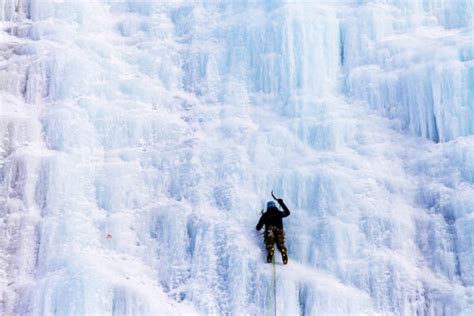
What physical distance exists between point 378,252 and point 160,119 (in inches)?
174

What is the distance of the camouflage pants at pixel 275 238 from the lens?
12.0m

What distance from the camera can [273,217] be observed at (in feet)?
40.0

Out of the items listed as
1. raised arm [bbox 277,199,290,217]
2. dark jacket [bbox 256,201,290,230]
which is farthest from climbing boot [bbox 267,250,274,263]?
raised arm [bbox 277,199,290,217]

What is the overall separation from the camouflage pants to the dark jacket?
81 millimetres

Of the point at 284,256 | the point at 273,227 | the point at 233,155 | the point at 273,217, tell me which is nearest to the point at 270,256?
the point at 284,256

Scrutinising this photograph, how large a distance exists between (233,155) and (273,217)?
1.65 metres

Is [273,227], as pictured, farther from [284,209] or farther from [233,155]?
[233,155]

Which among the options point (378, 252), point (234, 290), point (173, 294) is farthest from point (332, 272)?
point (173, 294)

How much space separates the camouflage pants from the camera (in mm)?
12039

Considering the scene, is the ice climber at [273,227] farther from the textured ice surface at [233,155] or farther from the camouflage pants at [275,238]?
the textured ice surface at [233,155]

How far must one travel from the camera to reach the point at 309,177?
12828mm

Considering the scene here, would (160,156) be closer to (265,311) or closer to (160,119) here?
(160,119)

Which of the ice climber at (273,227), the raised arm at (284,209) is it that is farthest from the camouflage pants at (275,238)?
the raised arm at (284,209)

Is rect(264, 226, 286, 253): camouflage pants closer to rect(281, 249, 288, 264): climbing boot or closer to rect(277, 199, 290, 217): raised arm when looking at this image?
rect(281, 249, 288, 264): climbing boot
